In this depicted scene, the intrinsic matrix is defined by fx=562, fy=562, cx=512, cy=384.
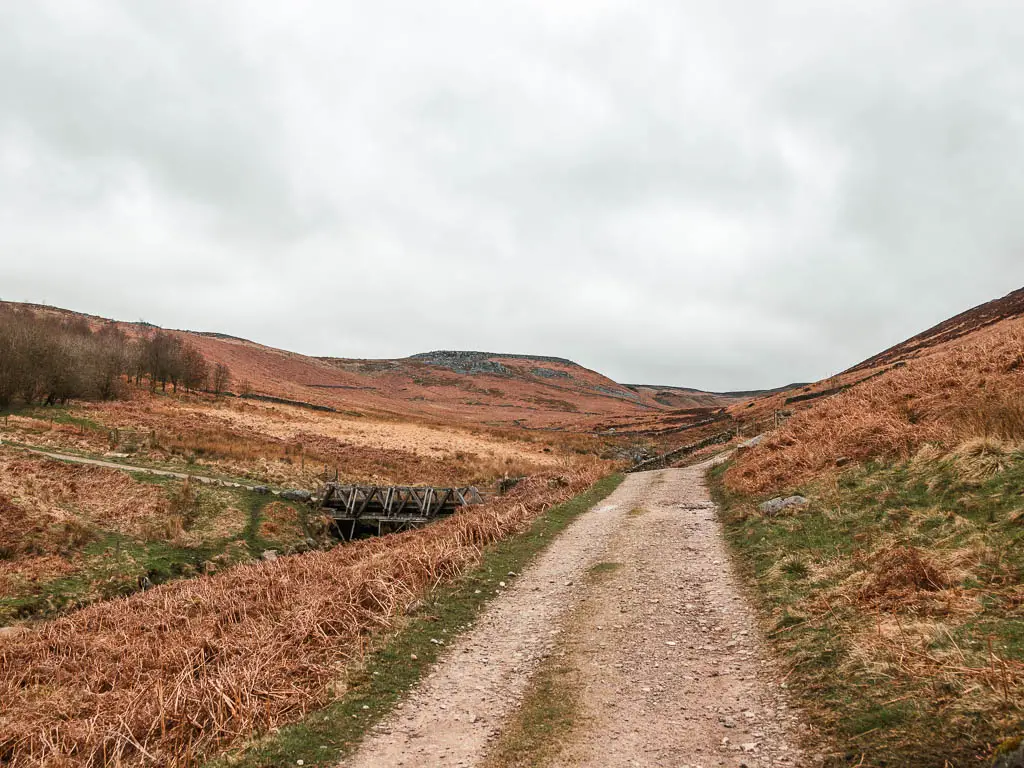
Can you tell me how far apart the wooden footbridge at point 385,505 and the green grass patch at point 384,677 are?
1820 centimetres

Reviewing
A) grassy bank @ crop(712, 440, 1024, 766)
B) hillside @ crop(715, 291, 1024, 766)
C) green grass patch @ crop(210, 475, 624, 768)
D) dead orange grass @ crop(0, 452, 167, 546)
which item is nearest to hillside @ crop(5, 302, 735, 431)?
dead orange grass @ crop(0, 452, 167, 546)

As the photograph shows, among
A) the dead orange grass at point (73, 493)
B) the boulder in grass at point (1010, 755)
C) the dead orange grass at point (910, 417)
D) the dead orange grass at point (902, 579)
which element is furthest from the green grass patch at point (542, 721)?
the dead orange grass at point (73, 493)

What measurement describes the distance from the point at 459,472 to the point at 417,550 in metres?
31.9

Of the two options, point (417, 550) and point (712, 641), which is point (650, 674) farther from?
point (417, 550)

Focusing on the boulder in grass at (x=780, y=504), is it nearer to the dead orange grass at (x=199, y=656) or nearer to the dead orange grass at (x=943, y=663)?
the dead orange grass at (x=199, y=656)

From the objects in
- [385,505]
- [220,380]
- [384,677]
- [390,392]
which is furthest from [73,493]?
[390,392]

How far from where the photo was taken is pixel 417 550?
1306cm

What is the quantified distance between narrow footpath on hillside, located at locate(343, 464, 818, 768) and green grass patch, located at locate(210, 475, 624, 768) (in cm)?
25

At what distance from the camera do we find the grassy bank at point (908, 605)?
479 cm

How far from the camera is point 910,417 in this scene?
15594mm

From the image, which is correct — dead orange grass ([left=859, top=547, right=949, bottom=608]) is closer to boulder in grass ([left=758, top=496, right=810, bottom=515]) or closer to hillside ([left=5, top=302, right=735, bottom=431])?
boulder in grass ([left=758, top=496, right=810, bottom=515])

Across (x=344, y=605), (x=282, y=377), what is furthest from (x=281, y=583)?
(x=282, y=377)

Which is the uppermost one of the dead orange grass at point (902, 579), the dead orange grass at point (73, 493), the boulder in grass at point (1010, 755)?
the dead orange grass at point (902, 579)

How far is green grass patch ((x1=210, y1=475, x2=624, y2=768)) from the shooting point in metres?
5.75
